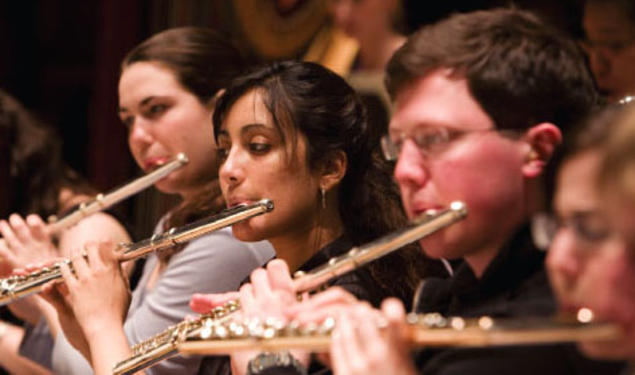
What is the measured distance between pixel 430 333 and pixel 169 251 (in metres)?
1.18

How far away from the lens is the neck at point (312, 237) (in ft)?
5.66

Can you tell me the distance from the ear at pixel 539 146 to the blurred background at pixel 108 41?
131 cm

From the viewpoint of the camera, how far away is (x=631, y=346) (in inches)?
38.0

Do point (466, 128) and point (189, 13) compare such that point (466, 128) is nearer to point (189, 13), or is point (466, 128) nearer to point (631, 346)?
point (631, 346)

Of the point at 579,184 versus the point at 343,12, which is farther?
the point at 343,12

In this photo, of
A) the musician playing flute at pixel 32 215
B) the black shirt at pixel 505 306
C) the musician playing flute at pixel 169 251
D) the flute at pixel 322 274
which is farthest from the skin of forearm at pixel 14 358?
the black shirt at pixel 505 306

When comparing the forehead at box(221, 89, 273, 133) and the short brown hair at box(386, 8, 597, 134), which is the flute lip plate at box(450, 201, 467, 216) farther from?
the forehead at box(221, 89, 273, 133)

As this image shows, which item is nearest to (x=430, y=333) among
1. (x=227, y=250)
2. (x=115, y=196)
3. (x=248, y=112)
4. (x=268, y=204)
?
(x=268, y=204)

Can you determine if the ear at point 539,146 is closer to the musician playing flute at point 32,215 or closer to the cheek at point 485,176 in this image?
the cheek at point 485,176

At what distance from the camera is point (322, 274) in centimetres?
137

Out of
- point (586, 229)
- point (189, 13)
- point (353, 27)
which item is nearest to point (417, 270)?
point (586, 229)

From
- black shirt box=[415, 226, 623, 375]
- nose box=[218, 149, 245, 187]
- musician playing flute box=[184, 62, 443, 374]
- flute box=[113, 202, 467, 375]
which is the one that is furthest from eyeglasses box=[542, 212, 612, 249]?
nose box=[218, 149, 245, 187]

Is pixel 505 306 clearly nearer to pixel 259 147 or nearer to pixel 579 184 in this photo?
pixel 579 184

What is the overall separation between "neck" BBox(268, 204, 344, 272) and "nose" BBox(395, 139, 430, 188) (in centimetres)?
43
